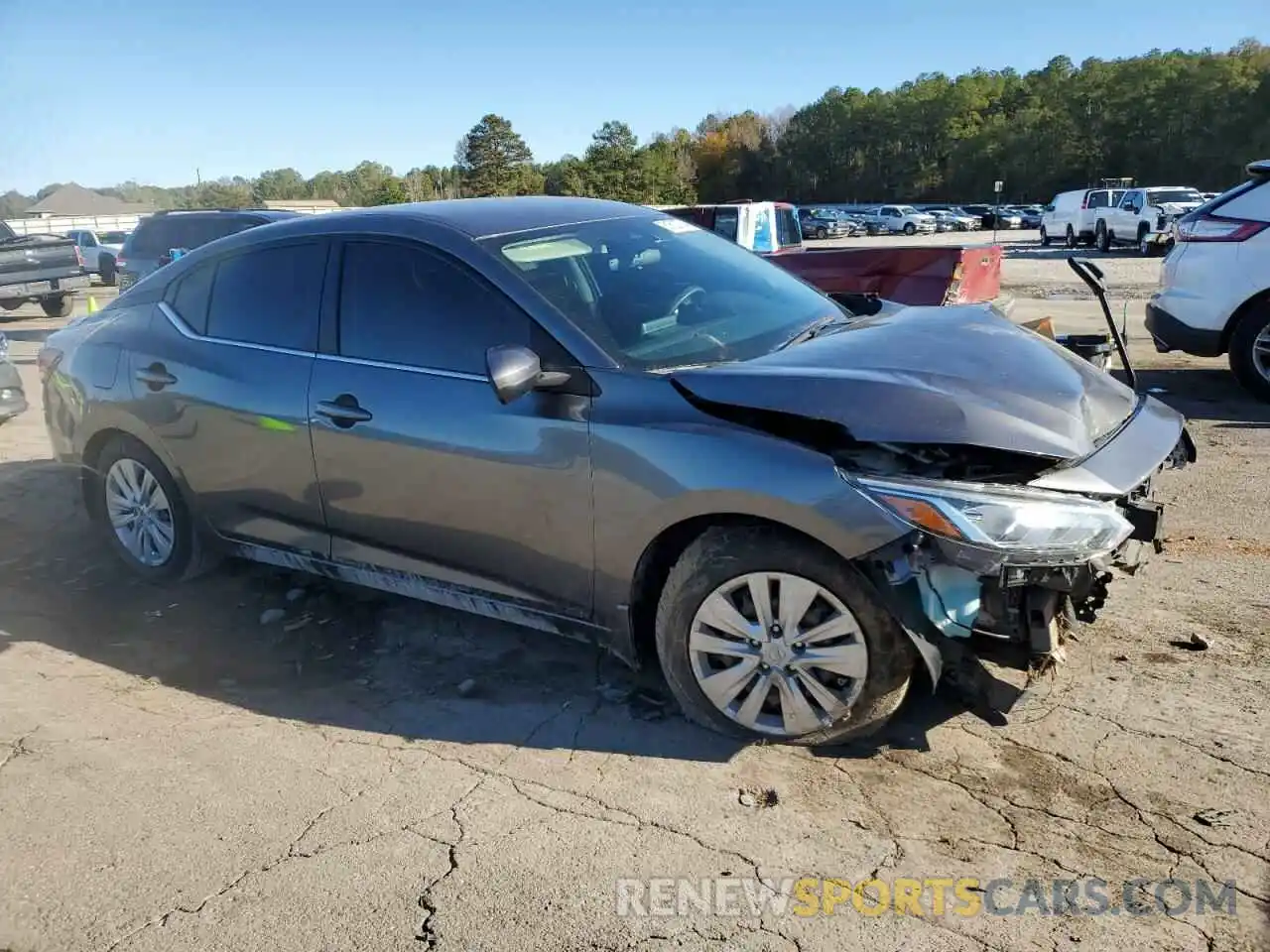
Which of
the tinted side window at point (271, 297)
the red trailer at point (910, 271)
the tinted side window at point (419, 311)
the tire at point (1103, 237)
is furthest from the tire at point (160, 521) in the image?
the tire at point (1103, 237)

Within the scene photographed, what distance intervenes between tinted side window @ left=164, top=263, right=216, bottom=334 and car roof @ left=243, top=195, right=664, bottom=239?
42 centimetres

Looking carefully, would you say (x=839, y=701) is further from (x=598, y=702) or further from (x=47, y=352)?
(x=47, y=352)

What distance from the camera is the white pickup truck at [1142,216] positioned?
2773cm

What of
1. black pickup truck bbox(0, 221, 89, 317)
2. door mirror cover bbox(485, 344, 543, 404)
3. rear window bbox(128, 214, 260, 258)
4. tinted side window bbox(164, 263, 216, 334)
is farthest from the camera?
black pickup truck bbox(0, 221, 89, 317)

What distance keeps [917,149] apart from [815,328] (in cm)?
9851

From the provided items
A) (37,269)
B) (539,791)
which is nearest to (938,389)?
(539,791)

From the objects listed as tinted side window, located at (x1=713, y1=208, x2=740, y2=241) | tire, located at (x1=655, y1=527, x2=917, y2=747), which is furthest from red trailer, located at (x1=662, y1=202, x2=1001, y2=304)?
tire, located at (x1=655, y1=527, x2=917, y2=747)

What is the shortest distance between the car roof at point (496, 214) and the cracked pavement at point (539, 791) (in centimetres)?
167

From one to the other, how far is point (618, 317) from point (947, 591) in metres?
1.53

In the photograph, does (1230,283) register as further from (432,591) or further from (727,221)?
(432,591)

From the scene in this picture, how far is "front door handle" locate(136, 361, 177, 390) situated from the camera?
4.62m

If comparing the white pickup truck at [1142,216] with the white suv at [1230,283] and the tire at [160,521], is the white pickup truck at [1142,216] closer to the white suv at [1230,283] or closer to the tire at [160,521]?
the white suv at [1230,283]

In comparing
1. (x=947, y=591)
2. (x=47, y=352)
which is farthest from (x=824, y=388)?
(x=47, y=352)

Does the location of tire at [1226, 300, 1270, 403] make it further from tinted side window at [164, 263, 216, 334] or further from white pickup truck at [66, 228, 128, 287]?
white pickup truck at [66, 228, 128, 287]
